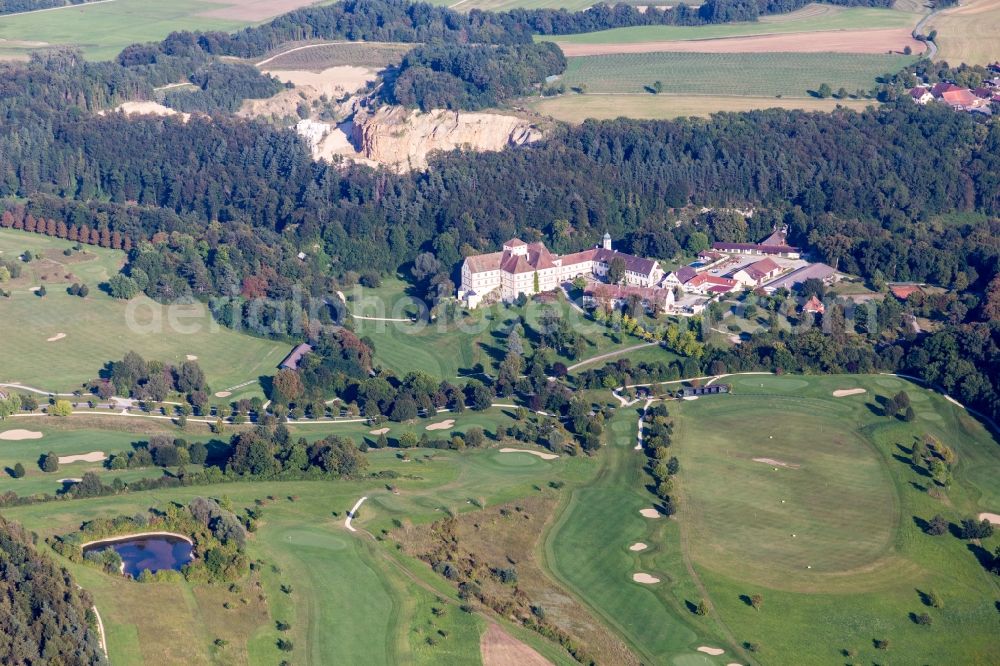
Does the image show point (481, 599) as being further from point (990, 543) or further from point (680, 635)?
point (990, 543)

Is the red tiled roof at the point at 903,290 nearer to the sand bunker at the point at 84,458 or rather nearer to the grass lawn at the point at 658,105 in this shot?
the grass lawn at the point at 658,105

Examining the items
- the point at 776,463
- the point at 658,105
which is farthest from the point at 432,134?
the point at 776,463

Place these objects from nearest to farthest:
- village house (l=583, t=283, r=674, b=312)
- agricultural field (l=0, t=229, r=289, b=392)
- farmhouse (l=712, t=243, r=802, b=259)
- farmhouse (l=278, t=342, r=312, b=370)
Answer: agricultural field (l=0, t=229, r=289, b=392) → farmhouse (l=278, t=342, r=312, b=370) → village house (l=583, t=283, r=674, b=312) → farmhouse (l=712, t=243, r=802, b=259)

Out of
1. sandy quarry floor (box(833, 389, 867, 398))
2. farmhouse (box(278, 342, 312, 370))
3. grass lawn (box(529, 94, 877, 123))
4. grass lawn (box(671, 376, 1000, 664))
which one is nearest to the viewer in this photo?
grass lawn (box(671, 376, 1000, 664))

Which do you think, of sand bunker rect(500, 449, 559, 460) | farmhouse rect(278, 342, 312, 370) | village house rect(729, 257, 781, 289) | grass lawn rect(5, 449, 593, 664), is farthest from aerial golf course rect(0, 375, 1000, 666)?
village house rect(729, 257, 781, 289)

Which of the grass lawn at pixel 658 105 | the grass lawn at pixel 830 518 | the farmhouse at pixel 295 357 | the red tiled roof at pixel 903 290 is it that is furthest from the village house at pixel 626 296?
the grass lawn at pixel 658 105

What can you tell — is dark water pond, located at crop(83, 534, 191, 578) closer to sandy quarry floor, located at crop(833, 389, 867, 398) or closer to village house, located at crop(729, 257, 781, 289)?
sandy quarry floor, located at crop(833, 389, 867, 398)

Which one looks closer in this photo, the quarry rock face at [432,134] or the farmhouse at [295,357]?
the farmhouse at [295,357]
